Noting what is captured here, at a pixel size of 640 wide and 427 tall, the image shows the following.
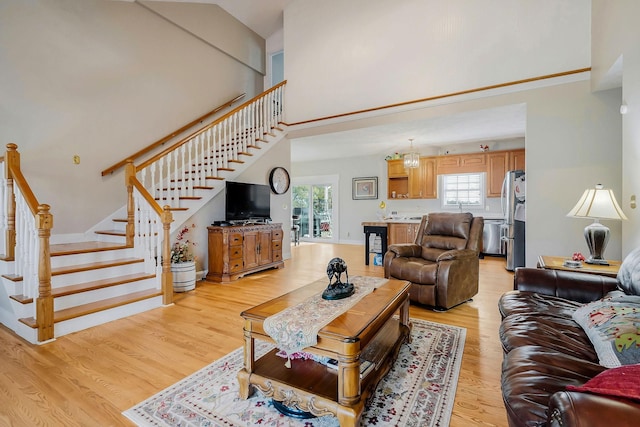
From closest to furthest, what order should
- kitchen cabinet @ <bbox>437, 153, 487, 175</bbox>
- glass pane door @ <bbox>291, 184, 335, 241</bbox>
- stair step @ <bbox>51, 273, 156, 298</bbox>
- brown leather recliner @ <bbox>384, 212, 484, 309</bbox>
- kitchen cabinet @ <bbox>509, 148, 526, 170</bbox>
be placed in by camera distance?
stair step @ <bbox>51, 273, 156, 298</bbox> < brown leather recliner @ <bbox>384, 212, 484, 309</bbox> < kitchen cabinet @ <bbox>509, 148, 526, 170</bbox> < kitchen cabinet @ <bbox>437, 153, 487, 175</bbox> < glass pane door @ <bbox>291, 184, 335, 241</bbox>

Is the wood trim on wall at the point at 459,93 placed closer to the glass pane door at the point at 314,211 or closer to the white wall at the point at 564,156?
the white wall at the point at 564,156

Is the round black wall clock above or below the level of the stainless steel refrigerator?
above

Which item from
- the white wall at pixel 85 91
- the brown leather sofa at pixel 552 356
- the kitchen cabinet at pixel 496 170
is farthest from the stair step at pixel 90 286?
the kitchen cabinet at pixel 496 170

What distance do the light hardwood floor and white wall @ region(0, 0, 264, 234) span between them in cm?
199

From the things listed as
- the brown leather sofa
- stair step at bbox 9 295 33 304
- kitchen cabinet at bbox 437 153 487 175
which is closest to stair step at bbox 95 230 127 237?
stair step at bbox 9 295 33 304

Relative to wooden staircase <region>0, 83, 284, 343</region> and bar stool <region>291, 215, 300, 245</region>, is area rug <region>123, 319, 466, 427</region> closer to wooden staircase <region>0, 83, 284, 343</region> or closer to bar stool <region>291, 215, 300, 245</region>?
wooden staircase <region>0, 83, 284, 343</region>

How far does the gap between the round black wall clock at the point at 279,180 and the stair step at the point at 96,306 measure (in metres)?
3.00

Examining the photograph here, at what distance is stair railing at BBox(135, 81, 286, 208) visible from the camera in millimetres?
4332

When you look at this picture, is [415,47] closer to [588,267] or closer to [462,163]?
[462,163]

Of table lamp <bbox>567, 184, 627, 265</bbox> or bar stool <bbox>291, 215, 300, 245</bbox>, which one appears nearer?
table lamp <bbox>567, 184, 627, 265</bbox>

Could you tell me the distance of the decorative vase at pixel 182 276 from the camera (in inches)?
155

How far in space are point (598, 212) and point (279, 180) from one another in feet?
15.6

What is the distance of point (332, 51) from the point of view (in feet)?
18.5

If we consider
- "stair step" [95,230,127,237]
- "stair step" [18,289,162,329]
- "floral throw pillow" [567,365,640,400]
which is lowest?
"stair step" [18,289,162,329]
